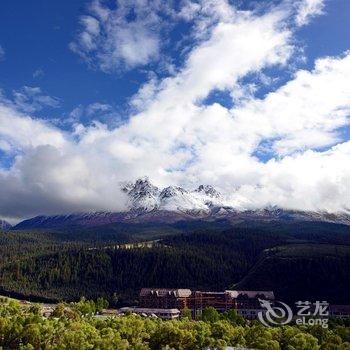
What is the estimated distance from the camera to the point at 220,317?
16412cm

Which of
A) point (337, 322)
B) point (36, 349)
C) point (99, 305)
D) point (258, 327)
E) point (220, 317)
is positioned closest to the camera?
point (36, 349)

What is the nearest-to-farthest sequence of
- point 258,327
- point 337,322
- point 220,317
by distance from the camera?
point 258,327 → point 337,322 → point 220,317

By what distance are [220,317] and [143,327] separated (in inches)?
2144

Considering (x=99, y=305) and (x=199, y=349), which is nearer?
(x=199, y=349)

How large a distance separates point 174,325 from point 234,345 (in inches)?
650

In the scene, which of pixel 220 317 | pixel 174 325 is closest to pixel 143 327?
pixel 174 325

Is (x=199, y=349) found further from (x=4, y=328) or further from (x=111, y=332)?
(x=4, y=328)

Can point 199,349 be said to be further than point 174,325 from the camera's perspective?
No

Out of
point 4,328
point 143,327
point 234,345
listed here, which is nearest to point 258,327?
point 234,345

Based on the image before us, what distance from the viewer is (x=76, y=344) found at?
9662cm

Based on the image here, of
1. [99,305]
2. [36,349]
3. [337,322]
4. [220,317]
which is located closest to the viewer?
[36,349]

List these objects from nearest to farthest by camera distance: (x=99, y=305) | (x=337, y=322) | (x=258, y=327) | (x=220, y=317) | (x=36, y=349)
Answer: (x=36, y=349), (x=258, y=327), (x=337, y=322), (x=220, y=317), (x=99, y=305)

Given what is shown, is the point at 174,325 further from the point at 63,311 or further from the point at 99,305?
the point at 99,305

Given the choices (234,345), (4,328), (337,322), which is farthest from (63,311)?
(337,322)
